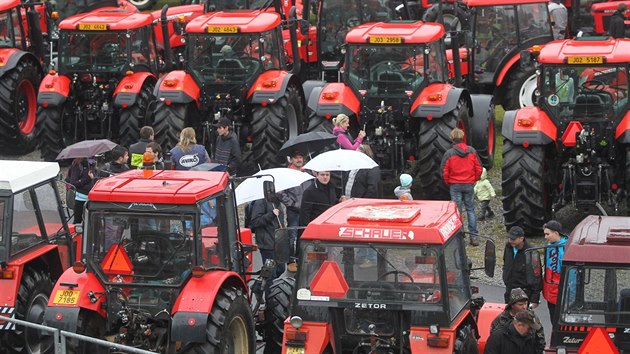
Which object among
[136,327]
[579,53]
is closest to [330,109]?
[579,53]

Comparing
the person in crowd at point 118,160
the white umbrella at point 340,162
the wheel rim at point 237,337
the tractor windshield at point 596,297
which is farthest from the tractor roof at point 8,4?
the tractor windshield at point 596,297

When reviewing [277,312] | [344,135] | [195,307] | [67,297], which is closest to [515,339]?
[195,307]

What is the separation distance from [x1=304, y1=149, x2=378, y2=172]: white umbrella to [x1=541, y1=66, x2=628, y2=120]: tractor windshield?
2.92 meters

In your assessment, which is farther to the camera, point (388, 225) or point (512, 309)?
point (512, 309)

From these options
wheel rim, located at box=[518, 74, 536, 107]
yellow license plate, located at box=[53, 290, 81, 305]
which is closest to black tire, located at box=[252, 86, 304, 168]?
wheel rim, located at box=[518, 74, 536, 107]

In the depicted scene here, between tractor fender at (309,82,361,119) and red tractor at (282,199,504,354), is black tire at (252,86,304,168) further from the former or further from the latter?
red tractor at (282,199,504,354)

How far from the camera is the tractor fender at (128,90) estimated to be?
69.8 ft

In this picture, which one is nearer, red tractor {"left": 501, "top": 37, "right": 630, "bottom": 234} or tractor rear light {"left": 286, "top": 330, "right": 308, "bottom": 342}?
tractor rear light {"left": 286, "top": 330, "right": 308, "bottom": 342}

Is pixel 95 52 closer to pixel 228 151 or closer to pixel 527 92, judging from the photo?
pixel 228 151

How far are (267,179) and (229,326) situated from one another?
2.86 meters

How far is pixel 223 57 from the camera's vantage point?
68.3 ft

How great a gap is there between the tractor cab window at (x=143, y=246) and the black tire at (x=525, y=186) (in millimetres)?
6358

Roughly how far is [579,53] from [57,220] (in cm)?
671

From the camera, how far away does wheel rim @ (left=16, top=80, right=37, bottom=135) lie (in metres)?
23.2
